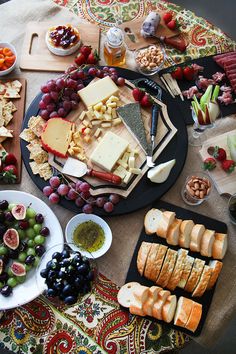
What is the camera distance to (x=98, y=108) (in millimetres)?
2062

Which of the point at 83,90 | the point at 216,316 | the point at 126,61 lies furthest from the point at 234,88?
the point at 216,316

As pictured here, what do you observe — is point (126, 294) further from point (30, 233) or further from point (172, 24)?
point (172, 24)

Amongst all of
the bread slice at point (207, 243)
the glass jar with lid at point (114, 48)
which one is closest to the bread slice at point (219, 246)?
the bread slice at point (207, 243)

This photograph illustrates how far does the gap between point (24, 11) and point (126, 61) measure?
2.32ft

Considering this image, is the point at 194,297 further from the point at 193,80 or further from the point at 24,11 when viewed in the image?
the point at 24,11

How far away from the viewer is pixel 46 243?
1.85m

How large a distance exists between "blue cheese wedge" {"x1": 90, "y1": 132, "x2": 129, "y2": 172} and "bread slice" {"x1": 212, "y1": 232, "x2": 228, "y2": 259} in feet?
2.00

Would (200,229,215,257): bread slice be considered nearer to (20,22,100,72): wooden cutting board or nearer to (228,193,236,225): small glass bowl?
(228,193,236,225): small glass bowl

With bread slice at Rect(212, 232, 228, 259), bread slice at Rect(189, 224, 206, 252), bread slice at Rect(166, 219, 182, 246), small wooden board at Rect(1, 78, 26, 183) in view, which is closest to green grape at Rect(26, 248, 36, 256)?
small wooden board at Rect(1, 78, 26, 183)

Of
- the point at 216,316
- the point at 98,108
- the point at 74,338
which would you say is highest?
the point at 98,108

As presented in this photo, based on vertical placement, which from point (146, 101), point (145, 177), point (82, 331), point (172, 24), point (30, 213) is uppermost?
point (172, 24)

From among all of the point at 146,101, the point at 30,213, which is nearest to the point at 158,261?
the point at 30,213

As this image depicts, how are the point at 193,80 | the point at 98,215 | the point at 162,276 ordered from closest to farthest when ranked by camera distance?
the point at 162,276
the point at 98,215
the point at 193,80

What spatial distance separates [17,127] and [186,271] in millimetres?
1135
